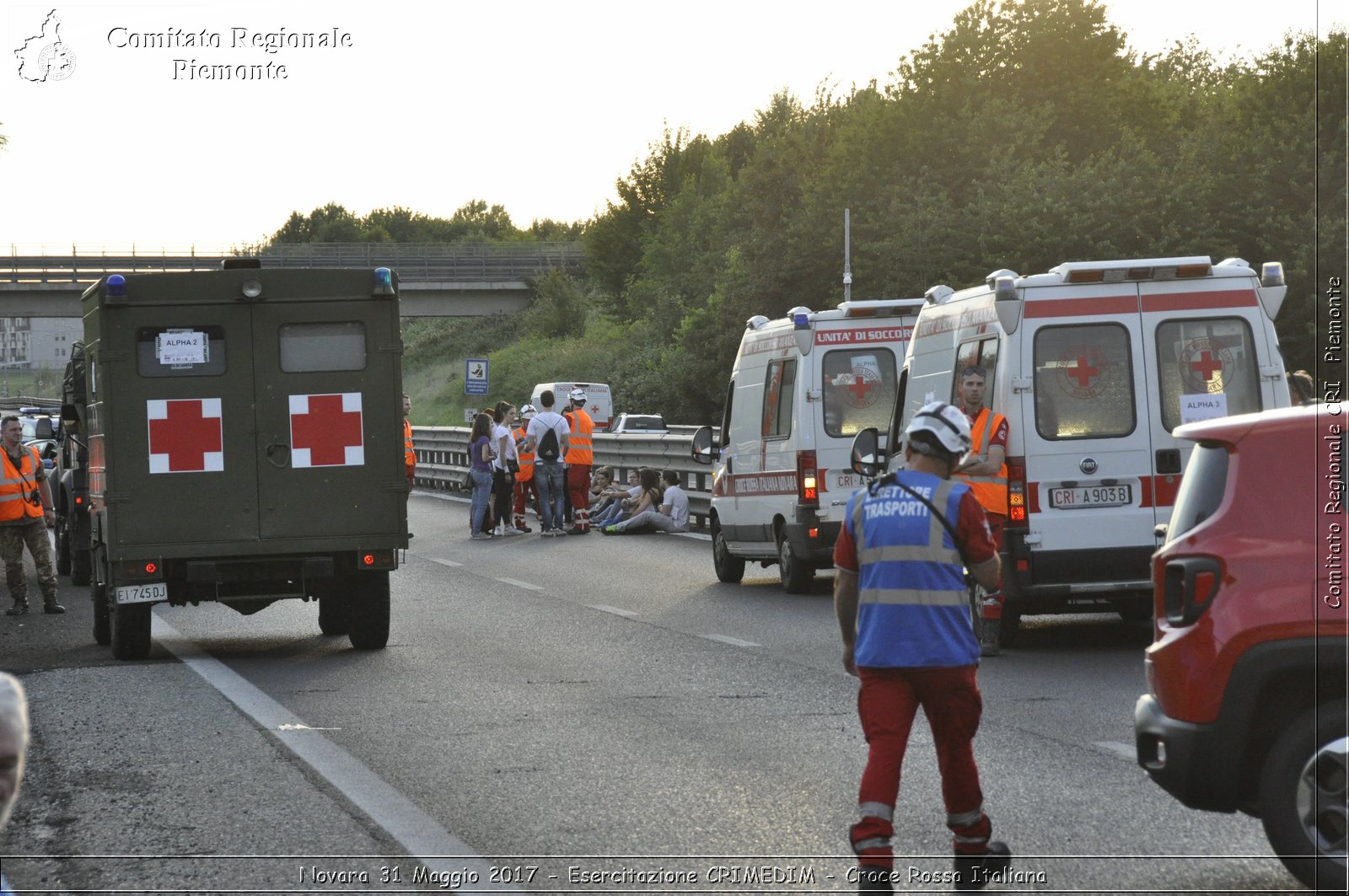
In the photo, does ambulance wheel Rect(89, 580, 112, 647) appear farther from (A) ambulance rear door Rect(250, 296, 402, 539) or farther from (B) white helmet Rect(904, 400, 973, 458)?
(B) white helmet Rect(904, 400, 973, 458)

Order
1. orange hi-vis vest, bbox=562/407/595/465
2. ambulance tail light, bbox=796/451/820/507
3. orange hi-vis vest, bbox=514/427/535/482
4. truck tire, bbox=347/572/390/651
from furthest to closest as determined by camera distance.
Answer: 1. orange hi-vis vest, bbox=514/427/535/482
2. orange hi-vis vest, bbox=562/407/595/465
3. ambulance tail light, bbox=796/451/820/507
4. truck tire, bbox=347/572/390/651

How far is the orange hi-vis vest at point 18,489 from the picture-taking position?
55.6 feet

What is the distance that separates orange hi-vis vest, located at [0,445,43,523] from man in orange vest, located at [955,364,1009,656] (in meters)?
9.34

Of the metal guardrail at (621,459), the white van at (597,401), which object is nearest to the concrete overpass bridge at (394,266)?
the white van at (597,401)

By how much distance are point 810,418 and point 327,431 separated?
5.03 metres

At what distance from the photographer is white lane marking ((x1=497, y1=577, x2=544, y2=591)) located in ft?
57.8

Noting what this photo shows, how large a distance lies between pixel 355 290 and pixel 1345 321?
23.2ft

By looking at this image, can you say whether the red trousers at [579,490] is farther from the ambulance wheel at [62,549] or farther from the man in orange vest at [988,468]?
the man in orange vest at [988,468]

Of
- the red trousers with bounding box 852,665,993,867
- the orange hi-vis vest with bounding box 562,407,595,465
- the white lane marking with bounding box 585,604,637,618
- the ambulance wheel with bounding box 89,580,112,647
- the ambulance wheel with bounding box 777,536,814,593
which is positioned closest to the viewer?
the red trousers with bounding box 852,665,993,867

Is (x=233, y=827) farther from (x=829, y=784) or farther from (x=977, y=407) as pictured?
(x=977, y=407)

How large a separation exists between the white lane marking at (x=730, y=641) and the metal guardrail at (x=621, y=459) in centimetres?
591

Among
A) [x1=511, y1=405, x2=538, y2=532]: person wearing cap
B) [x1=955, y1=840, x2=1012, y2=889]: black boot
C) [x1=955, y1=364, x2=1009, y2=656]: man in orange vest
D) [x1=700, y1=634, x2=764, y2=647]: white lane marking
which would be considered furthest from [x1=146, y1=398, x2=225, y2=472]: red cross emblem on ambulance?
[x1=511, y1=405, x2=538, y2=532]: person wearing cap

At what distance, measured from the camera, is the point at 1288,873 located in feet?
19.1

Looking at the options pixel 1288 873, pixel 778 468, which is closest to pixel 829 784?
pixel 1288 873
